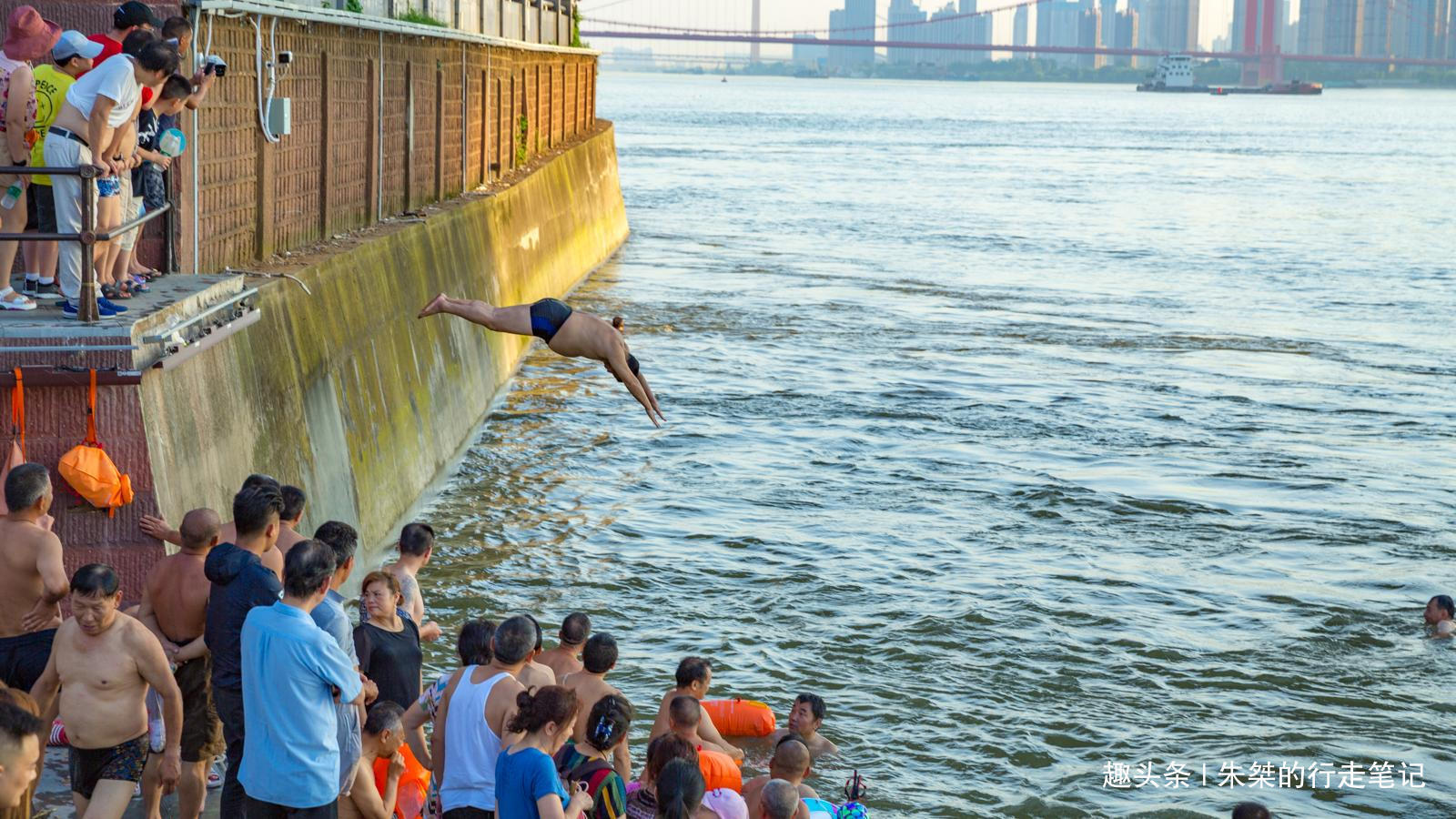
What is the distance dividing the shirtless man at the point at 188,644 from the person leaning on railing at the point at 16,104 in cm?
283

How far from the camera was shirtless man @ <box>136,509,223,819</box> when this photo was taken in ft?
26.2

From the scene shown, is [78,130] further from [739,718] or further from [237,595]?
[739,718]

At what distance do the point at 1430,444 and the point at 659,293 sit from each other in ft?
59.6

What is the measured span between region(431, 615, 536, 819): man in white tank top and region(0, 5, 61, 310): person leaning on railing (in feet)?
14.2

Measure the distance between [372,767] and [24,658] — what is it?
5.62 ft

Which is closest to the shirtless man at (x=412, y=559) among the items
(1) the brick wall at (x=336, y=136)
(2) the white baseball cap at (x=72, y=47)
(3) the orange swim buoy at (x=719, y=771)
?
(3) the orange swim buoy at (x=719, y=771)

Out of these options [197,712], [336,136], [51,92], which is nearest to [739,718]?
[197,712]

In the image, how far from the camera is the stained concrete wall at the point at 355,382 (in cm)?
1059

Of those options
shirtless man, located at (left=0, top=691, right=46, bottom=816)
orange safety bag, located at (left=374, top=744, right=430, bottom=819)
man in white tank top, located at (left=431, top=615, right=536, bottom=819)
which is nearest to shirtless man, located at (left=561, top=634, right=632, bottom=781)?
orange safety bag, located at (left=374, top=744, right=430, bottom=819)

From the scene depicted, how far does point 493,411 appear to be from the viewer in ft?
76.0

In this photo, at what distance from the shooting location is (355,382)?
50.0 ft

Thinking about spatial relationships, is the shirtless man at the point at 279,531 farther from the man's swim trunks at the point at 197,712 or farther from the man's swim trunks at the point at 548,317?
the man's swim trunks at the point at 548,317

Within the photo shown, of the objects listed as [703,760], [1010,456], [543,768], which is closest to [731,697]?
[703,760]

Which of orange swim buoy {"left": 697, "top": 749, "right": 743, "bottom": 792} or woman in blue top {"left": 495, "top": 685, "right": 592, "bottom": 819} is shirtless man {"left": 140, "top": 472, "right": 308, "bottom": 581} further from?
orange swim buoy {"left": 697, "top": 749, "right": 743, "bottom": 792}
